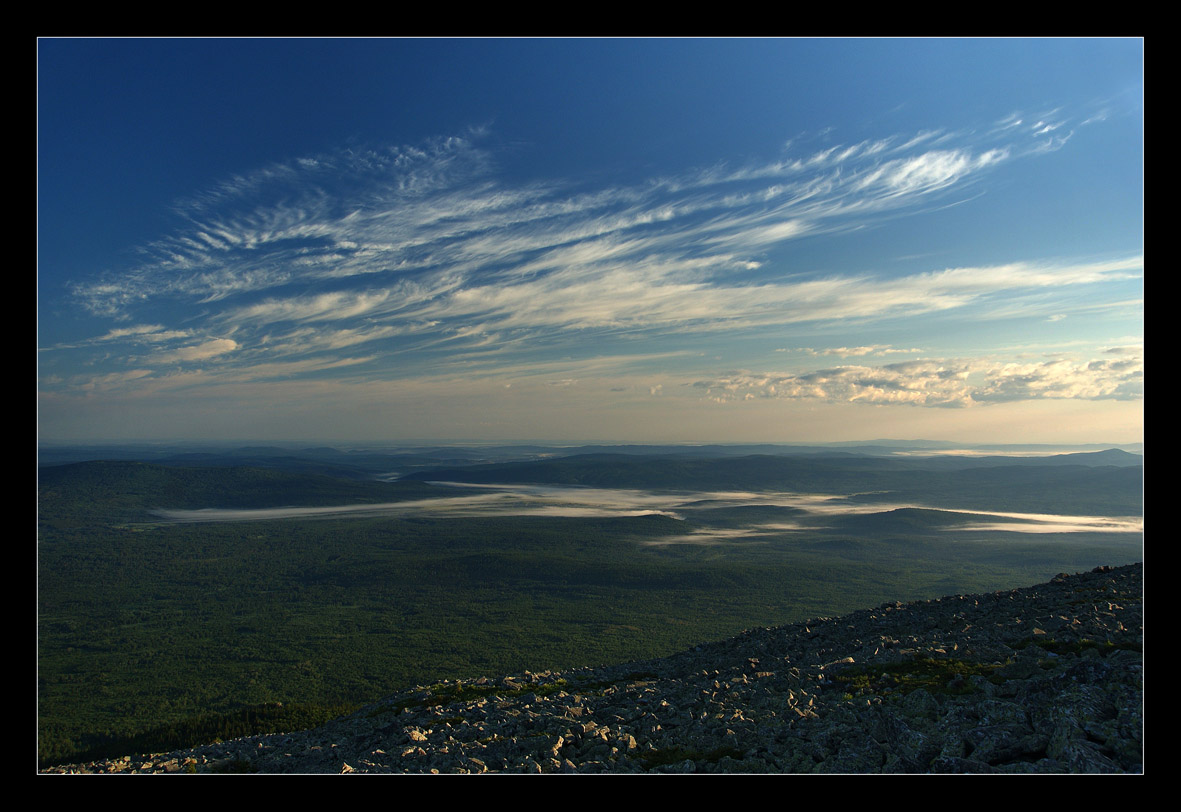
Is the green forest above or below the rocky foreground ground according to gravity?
below

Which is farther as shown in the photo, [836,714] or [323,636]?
[323,636]

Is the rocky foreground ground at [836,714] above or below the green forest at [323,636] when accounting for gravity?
above

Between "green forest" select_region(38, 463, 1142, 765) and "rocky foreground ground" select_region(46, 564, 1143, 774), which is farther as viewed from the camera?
"green forest" select_region(38, 463, 1142, 765)

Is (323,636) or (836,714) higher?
(836,714)

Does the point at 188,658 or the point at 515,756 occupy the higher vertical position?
the point at 515,756

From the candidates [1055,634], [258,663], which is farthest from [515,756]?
[258,663]

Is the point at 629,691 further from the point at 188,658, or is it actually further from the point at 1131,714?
the point at 188,658

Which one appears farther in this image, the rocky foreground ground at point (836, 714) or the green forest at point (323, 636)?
the green forest at point (323, 636)
